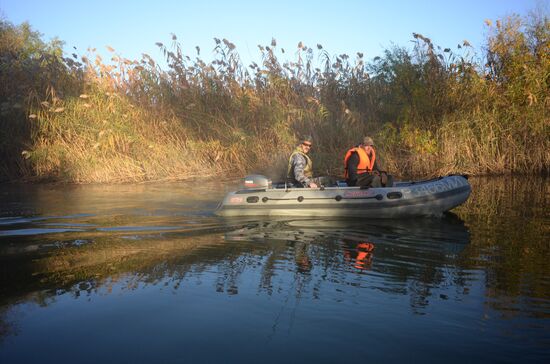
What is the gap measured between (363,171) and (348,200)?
0.61m

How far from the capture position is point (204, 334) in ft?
12.2

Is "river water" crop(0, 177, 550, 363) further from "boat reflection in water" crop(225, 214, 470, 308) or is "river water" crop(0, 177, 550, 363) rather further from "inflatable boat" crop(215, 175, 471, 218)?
"inflatable boat" crop(215, 175, 471, 218)

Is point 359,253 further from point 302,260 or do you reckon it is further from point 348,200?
point 348,200

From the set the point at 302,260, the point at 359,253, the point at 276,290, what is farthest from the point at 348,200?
the point at 276,290

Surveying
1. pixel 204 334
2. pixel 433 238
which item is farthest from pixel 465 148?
pixel 204 334

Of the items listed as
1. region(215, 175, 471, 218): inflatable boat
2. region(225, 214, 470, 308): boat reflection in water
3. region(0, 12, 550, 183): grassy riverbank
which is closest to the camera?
region(225, 214, 470, 308): boat reflection in water

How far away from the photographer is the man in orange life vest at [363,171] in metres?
8.23

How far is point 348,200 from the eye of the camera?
8.02 m

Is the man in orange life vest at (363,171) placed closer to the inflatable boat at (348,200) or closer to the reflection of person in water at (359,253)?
the inflatable boat at (348,200)

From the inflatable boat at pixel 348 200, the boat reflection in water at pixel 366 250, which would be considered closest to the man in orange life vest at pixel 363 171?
the inflatable boat at pixel 348 200

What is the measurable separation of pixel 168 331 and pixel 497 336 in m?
2.08

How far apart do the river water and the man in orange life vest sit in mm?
697

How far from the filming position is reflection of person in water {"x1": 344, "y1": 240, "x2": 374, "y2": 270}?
5.33m

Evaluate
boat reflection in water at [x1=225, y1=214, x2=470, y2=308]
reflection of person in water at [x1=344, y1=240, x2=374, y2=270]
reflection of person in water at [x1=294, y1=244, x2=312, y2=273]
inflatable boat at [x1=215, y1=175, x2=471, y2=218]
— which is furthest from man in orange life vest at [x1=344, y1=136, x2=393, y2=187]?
reflection of person in water at [x1=294, y1=244, x2=312, y2=273]
